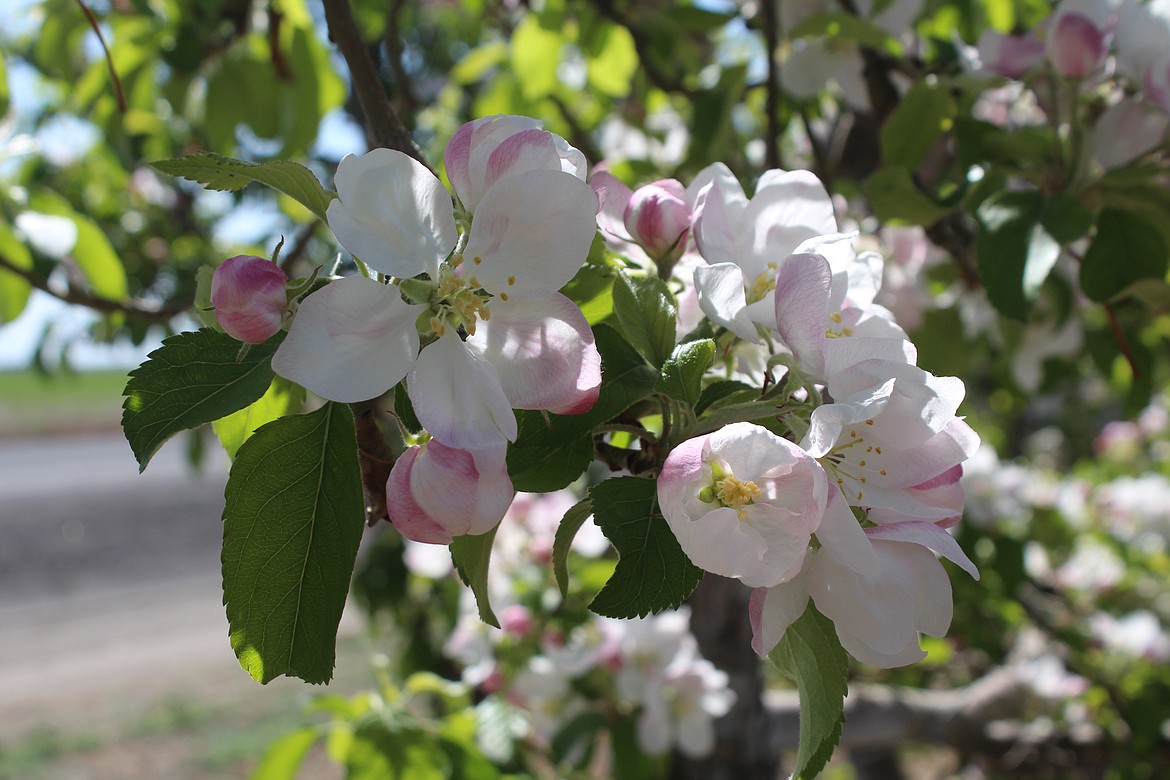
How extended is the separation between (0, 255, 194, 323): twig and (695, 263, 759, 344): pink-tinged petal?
0.90m

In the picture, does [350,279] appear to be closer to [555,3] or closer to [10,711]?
[555,3]

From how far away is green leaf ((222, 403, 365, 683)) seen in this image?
500 millimetres

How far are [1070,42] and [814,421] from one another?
27.5 inches

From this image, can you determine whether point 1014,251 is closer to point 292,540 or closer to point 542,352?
point 542,352

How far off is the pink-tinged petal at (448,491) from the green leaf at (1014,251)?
22.5 inches

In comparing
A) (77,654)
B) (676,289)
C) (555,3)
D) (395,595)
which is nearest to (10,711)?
(77,654)

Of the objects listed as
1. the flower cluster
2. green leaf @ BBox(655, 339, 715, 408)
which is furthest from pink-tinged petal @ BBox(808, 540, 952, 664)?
the flower cluster

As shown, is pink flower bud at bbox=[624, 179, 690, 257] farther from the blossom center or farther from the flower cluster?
the flower cluster

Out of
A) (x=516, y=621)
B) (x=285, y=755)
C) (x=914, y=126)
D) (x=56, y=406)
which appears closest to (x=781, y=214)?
(x=914, y=126)

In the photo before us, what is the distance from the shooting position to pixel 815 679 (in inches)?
19.7

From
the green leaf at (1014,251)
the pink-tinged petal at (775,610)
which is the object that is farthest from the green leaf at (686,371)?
the green leaf at (1014,251)

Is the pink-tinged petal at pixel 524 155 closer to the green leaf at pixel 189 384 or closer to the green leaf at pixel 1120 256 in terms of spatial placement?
the green leaf at pixel 189 384

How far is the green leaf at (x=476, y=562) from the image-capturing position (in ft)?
1.76

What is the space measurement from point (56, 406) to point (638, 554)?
15696mm
